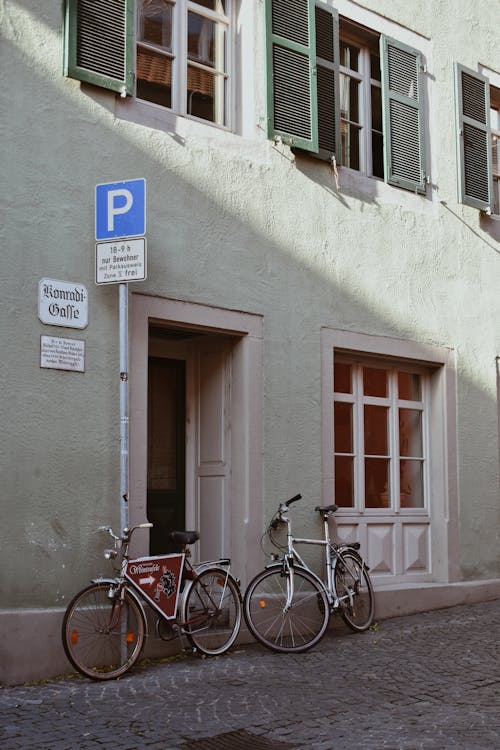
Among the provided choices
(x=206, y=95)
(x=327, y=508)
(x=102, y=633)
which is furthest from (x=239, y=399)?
(x=206, y=95)

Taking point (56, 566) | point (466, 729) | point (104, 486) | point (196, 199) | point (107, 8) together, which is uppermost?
point (107, 8)

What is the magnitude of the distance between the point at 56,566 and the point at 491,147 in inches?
282

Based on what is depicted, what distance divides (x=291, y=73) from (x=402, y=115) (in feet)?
5.45

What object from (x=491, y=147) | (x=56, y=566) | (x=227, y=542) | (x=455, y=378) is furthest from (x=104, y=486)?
(x=491, y=147)

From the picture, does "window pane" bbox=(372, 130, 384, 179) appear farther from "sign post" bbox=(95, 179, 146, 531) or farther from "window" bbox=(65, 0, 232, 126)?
"sign post" bbox=(95, 179, 146, 531)

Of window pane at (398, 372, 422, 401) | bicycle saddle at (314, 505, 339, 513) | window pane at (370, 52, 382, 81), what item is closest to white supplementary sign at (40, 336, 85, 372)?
bicycle saddle at (314, 505, 339, 513)

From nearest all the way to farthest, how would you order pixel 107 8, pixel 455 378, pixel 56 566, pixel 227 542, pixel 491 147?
pixel 56 566
pixel 107 8
pixel 227 542
pixel 455 378
pixel 491 147

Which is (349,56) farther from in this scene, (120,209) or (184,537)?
(184,537)

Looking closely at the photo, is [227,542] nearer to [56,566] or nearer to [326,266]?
[56,566]

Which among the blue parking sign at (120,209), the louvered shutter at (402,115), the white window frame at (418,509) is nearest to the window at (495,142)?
the louvered shutter at (402,115)

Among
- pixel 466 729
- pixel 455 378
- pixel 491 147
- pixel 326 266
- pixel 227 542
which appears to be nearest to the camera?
pixel 466 729

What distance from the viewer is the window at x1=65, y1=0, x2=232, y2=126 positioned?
26.6 ft

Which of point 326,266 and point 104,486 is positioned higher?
point 326,266

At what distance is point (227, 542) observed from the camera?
9.03 m
